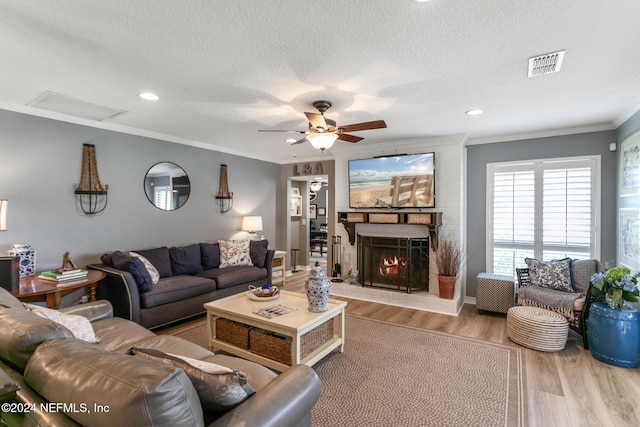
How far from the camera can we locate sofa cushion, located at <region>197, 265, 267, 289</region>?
4336mm

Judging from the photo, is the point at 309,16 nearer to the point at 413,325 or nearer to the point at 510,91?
the point at 510,91

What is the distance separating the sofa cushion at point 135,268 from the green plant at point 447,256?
3.78 metres

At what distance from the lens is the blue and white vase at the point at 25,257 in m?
3.13

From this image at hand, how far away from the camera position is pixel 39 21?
1.84 m

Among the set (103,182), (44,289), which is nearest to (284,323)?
(44,289)

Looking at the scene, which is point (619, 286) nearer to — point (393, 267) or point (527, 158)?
point (527, 158)

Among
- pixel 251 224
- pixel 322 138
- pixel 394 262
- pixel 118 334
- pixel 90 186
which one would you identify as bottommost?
pixel 118 334

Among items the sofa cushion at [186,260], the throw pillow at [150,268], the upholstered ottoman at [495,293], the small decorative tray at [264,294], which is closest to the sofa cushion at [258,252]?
the sofa cushion at [186,260]

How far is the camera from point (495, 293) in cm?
417

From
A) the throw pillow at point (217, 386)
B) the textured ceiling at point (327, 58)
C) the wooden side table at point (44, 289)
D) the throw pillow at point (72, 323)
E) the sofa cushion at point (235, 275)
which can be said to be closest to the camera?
the throw pillow at point (217, 386)

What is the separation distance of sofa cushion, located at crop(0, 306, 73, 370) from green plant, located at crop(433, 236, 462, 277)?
4196 millimetres

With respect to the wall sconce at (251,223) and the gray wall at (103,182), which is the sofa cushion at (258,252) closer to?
the wall sconce at (251,223)

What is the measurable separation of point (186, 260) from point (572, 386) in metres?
4.46

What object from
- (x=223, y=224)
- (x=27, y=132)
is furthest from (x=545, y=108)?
(x=27, y=132)
